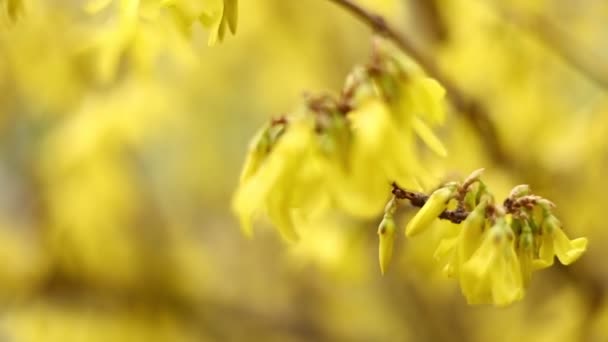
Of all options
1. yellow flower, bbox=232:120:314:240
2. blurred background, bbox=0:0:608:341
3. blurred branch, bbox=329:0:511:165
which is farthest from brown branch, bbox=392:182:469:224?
blurred background, bbox=0:0:608:341

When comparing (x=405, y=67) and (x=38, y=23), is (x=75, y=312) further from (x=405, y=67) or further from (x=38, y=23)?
(x=405, y=67)

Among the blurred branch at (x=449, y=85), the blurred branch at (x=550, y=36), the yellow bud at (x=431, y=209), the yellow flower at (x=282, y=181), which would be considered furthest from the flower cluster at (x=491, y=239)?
the blurred branch at (x=550, y=36)

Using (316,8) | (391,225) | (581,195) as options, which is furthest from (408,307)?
(391,225)

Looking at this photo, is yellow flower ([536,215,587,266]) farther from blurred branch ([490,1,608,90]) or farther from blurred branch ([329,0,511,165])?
blurred branch ([490,1,608,90])

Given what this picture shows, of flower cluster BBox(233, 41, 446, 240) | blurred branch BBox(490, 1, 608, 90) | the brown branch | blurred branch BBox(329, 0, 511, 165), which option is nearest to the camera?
flower cluster BBox(233, 41, 446, 240)

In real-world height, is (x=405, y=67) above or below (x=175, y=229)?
below
